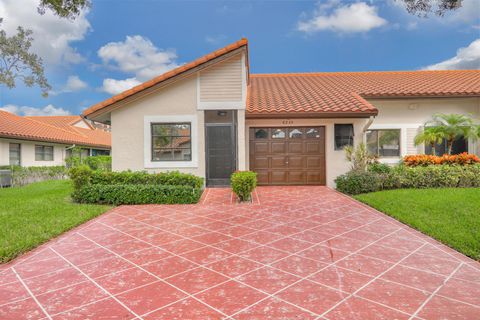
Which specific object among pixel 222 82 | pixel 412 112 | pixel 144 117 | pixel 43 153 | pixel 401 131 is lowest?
pixel 43 153

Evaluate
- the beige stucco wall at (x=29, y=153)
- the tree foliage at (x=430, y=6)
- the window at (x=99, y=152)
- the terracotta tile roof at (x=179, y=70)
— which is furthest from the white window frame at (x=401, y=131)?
the window at (x=99, y=152)

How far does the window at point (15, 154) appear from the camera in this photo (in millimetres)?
16891

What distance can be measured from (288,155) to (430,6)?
7732 mm

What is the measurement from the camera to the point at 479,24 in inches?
372

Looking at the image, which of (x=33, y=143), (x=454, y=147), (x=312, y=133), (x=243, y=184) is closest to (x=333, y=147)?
(x=312, y=133)

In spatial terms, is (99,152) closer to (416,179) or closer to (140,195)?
(140,195)

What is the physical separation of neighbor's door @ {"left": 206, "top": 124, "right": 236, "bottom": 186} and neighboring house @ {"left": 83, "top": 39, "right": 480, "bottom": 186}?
0.04 m

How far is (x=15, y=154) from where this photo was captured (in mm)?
17250

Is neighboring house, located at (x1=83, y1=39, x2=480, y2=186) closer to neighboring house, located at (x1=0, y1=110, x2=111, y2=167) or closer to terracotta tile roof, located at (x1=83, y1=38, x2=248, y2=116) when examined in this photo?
terracotta tile roof, located at (x1=83, y1=38, x2=248, y2=116)

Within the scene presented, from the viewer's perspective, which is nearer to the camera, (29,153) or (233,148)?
(233,148)

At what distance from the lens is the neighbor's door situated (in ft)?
36.1

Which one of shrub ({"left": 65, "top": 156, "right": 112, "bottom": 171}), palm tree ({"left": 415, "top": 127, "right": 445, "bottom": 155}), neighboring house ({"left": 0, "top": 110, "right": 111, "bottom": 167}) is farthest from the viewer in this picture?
shrub ({"left": 65, "top": 156, "right": 112, "bottom": 171})

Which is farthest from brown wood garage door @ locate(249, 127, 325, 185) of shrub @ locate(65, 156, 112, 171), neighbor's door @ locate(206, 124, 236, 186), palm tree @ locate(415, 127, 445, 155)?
shrub @ locate(65, 156, 112, 171)

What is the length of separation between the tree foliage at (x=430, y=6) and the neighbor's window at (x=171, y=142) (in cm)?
816
